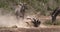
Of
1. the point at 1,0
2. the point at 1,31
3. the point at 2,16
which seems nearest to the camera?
the point at 1,31

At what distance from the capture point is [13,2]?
23.6 m

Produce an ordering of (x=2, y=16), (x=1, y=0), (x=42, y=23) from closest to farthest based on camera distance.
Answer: (x=42, y=23), (x=2, y=16), (x=1, y=0)

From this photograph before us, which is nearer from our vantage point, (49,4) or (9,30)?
(9,30)

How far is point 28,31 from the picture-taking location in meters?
12.8

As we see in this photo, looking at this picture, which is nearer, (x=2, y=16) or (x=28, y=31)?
(x=28, y=31)

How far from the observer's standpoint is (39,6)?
22641mm

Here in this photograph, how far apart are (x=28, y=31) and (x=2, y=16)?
800 centimetres

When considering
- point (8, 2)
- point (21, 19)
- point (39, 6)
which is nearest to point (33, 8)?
point (39, 6)

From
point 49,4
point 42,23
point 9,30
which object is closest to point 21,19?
point 42,23

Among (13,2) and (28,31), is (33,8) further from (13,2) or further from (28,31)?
(28,31)

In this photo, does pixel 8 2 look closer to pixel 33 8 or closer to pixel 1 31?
pixel 33 8

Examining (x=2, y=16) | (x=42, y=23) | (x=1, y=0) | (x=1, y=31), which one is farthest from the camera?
(x=1, y=0)

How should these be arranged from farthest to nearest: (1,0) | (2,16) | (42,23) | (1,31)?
(1,0) → (2,16) → (42,23) → (1,31)

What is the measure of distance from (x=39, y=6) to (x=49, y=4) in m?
1.51
